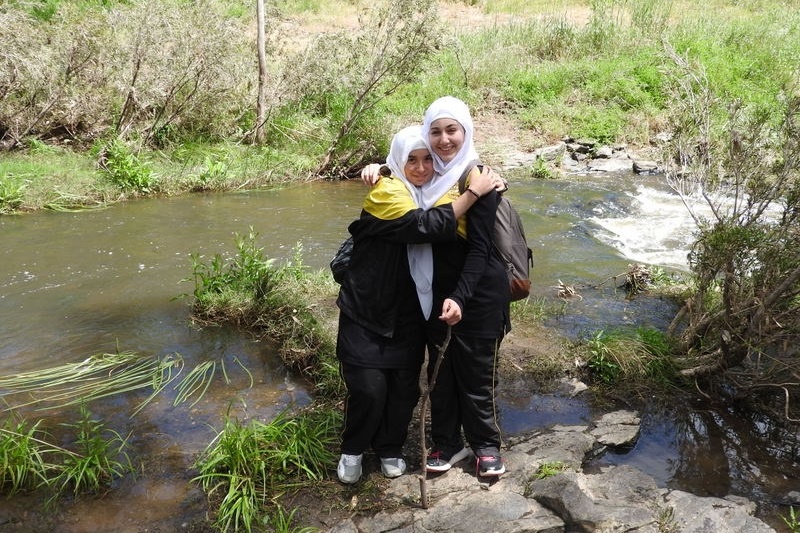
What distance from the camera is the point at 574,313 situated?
19.1ft

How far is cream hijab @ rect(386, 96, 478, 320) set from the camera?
2924 millimetres

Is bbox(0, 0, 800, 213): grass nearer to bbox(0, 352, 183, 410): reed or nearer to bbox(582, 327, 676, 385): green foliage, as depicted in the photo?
bbox(582, 327, 676, 385): green foliage

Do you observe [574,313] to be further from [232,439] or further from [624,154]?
[624,154]

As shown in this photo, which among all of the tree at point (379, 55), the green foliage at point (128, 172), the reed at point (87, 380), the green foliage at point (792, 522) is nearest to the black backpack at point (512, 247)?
the green foliage at point (792, 522)

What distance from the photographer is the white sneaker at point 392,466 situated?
329 cm

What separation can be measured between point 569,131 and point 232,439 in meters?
11.7

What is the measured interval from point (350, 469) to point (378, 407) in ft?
1.18

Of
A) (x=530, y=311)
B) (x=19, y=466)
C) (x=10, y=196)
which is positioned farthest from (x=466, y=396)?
(x=10, y=196)

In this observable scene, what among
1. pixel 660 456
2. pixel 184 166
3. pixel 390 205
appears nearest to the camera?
pixel 390 205

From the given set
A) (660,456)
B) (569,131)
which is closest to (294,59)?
(569,131)

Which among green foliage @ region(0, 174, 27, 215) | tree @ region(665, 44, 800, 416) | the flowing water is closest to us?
the flowing water

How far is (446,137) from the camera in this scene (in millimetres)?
2926

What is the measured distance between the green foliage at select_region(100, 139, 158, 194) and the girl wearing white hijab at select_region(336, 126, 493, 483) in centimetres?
720

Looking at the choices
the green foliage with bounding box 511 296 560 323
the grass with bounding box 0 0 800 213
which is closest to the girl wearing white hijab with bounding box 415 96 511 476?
the green foliage with bounding box 511 296 560 323
